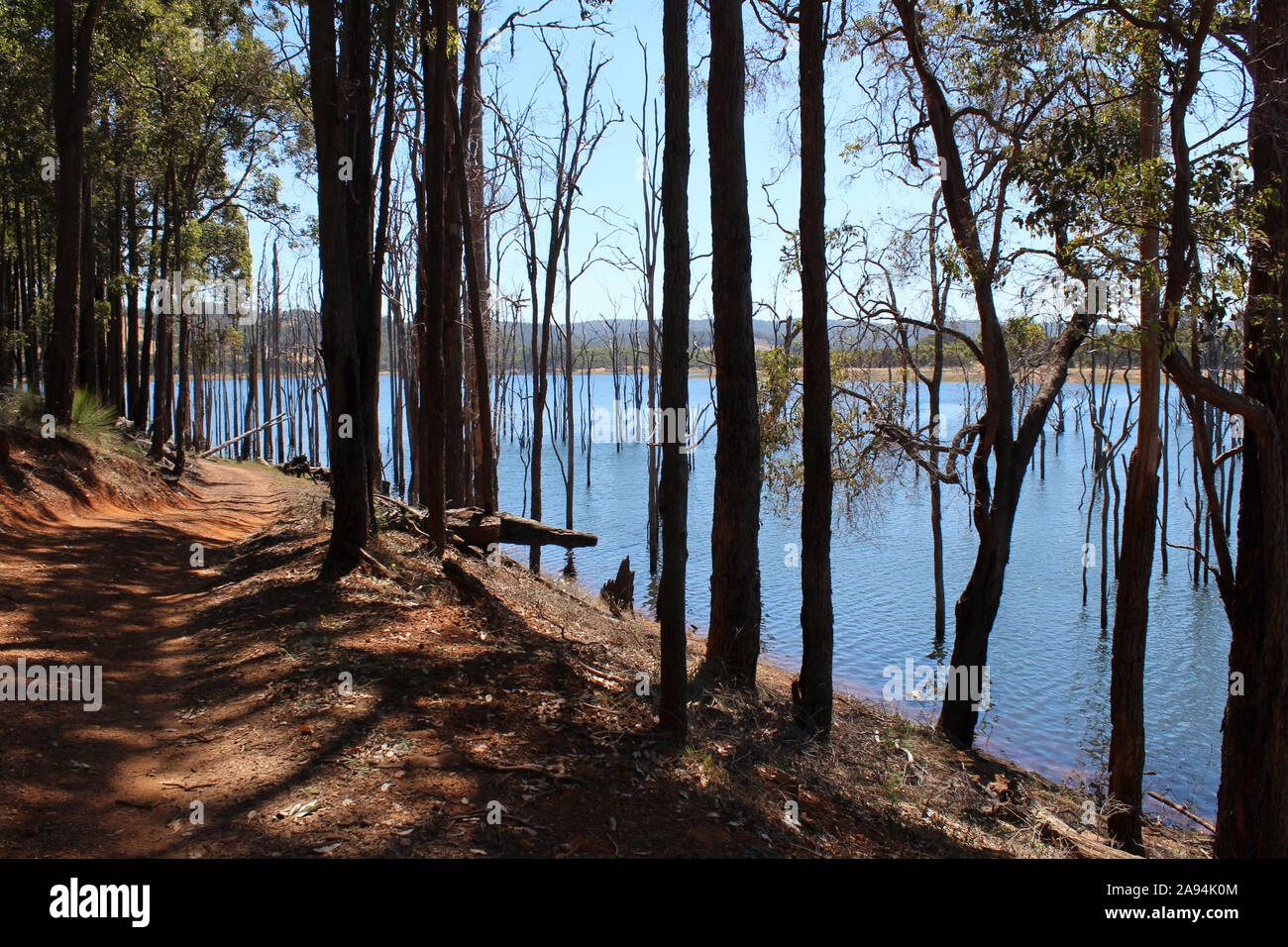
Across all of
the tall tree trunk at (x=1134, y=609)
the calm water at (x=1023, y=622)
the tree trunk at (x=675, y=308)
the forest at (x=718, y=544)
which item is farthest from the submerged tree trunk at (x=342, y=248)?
the tall tree trunk at (x=1134, y=609)

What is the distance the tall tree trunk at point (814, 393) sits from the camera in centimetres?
851

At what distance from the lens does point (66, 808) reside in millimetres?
4176

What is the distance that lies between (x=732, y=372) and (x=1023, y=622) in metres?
15.8

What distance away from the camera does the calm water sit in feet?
45.4

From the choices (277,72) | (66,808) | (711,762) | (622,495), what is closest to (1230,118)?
(711,762)

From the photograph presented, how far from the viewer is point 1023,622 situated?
68.2 feet

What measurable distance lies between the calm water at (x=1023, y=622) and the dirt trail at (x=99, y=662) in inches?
337

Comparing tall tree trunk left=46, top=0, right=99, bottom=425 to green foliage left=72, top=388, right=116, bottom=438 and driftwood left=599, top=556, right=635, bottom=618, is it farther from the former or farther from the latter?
driftwood left=599, top=556, right=635, bottom=618

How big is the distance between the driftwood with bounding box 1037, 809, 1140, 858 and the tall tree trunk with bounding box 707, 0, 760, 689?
2822mm

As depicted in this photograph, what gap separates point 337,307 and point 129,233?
59.5 ft
